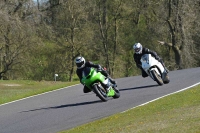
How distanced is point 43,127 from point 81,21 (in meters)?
32.9

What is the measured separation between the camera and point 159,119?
11.4m

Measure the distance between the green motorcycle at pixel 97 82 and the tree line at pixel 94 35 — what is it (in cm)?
2430

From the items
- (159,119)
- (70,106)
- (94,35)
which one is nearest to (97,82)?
(70,106)

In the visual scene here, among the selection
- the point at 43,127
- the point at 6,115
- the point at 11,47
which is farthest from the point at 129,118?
the point at 11,47

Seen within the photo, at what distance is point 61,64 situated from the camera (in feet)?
152

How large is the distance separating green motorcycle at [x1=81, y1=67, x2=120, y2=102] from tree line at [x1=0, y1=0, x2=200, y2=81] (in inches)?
957

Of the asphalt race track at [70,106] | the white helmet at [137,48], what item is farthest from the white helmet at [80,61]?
the white helmet at [137,48]

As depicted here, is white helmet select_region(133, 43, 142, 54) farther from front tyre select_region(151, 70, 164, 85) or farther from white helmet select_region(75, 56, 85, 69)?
white helmet select_region(75, 56, 85, 69)

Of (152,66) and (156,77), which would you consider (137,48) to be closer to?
(152,66)

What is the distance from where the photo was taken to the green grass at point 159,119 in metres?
9.94

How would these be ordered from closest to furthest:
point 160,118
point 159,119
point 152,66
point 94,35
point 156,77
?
point 159,119
point 160,118
point 152,66
point 156,77
point 94,35

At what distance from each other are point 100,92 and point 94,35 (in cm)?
3053

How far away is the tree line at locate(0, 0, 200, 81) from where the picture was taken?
43.2 meters

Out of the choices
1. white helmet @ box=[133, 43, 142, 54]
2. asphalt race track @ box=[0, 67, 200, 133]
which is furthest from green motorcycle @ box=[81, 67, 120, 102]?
white helmet @ box=[133, 43, 142, 54]
